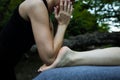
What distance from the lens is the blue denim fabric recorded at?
2396 mm

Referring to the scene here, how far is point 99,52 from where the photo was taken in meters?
2.67

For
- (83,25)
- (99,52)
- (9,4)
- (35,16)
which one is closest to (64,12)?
(35,16)

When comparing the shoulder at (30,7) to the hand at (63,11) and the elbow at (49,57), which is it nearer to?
the hand at (63,11)

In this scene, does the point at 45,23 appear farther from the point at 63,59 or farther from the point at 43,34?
the point at 63,59

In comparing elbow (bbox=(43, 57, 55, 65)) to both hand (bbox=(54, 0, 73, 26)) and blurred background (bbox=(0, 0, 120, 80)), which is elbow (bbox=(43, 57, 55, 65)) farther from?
blurred background (bbox=(0, 0, 120, 80))

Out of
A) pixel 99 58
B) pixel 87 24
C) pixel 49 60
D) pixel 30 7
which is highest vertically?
pixel 30 7

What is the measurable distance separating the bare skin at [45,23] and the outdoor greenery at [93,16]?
5582 millimetres

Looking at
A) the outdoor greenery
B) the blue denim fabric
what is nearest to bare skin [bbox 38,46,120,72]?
the blue denim fabric

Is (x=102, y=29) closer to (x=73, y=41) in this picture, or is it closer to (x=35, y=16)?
(x=73, y=41)

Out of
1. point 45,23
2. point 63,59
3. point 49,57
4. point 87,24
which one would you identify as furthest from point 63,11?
point 87,24

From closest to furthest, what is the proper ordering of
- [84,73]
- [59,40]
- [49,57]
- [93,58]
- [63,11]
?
[84,73] < [93,58] < [49,57] < [59,40] < [63,11]

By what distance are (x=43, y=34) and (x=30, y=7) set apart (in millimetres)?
266

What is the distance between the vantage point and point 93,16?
9.01 m

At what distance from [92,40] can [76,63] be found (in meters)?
5.67
